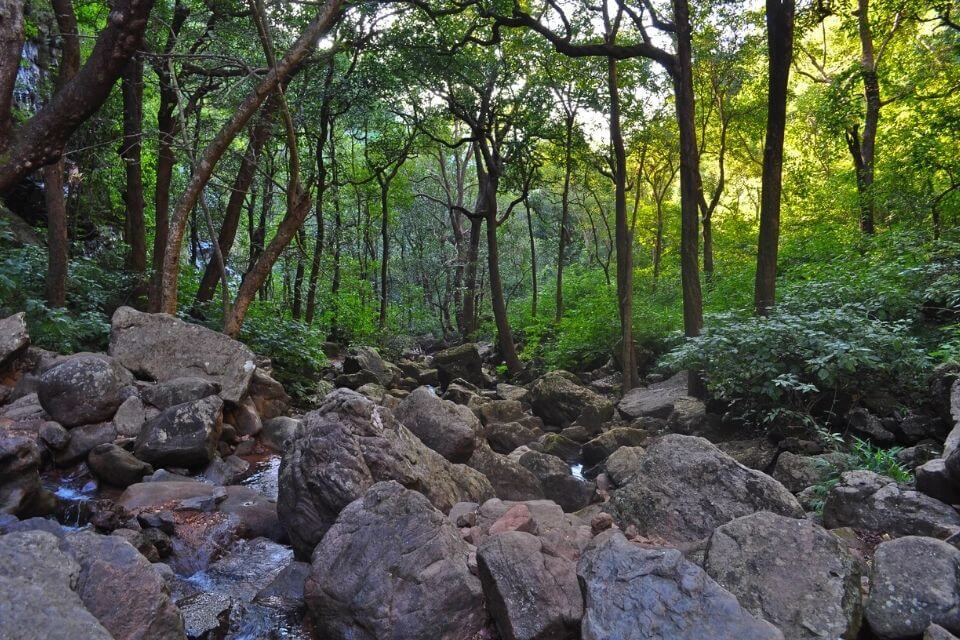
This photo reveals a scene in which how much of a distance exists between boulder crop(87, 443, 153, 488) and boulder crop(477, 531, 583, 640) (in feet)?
15.9

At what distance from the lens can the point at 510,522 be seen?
16.5 ft

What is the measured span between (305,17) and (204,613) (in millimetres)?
13521

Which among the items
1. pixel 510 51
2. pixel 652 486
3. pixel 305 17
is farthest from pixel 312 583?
pixel 510 51

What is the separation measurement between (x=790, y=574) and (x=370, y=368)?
1414 centimetres

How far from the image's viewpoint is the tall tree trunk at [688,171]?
36.2 ft

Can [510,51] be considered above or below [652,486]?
above

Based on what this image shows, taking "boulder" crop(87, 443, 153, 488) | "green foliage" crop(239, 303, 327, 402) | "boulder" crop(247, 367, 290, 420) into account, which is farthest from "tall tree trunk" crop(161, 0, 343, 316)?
"boulder" crop(87, 443, 153, 488)

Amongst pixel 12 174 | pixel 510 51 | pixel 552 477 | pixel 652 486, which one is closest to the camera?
pixel 12 174

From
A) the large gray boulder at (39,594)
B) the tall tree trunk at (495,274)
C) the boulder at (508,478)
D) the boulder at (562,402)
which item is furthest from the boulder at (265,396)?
the tall tree trunk at (495,274)

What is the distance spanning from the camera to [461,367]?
18094 mm

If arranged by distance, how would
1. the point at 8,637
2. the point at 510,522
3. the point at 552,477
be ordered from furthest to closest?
1. the point at 552,477
2. the point at 510,522
3. the point at 8,637

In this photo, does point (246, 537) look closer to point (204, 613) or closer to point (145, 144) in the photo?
point (204, 613)

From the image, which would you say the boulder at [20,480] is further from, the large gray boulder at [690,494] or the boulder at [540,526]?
the large gray boulder at [690,494]

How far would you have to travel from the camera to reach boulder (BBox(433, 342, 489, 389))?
59.2 ft
